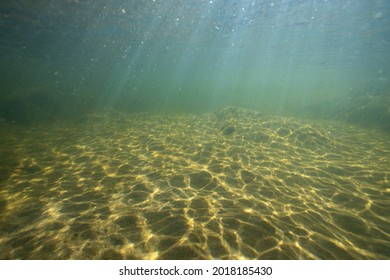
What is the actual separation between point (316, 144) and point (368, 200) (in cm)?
556

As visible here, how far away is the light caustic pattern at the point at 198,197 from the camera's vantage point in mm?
4535

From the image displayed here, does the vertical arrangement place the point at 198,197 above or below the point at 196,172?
below

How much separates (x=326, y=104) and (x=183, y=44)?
20756 mm

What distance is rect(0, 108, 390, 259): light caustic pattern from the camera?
454cm

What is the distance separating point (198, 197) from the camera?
258 inches

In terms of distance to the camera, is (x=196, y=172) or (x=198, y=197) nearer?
(x=198, y=197)

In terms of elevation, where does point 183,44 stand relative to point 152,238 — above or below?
above

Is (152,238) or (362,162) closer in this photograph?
(152,238)

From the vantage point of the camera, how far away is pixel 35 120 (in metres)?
21.0

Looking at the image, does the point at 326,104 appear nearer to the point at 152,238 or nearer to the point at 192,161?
the point at 192,161
